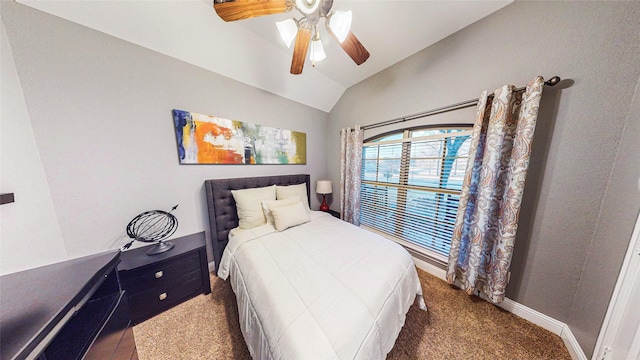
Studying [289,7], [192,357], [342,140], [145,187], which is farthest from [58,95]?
[342,140]

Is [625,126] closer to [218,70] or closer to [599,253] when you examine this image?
[599,253]

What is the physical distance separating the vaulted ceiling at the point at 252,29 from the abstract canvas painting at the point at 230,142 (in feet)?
1.84

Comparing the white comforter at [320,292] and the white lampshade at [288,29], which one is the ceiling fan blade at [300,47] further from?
the white comforter at [320,292]

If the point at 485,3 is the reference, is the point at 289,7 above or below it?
below

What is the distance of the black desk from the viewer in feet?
1.71

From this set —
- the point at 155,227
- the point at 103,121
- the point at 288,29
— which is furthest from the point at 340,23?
the point at 155,227

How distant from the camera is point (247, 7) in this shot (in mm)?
914

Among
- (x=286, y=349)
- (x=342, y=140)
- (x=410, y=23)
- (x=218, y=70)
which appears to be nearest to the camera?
(x=286, y=349)

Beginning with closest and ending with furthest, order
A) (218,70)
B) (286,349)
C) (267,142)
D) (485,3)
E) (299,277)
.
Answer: (286,349) → (299,277) → (485,3) → (218,70) → (267,142)

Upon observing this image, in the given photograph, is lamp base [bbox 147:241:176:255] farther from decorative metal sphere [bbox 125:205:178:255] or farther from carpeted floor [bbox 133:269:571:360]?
carpeted floor [bbox 133:269:571:360]

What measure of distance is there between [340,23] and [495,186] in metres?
1.70

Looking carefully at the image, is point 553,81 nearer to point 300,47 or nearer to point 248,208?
point 300,47

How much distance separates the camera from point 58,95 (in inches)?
46.3

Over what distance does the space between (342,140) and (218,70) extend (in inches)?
69.2
